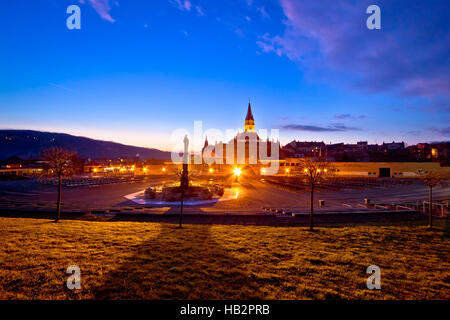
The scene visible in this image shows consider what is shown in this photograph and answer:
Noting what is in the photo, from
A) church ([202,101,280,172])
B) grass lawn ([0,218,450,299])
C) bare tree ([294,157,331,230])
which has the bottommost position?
grass lawn ([0,218,450,299])

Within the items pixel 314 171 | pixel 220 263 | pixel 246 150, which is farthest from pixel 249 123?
pixel 220 263

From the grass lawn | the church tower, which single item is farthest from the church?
the grass lawn

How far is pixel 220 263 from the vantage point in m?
7.17

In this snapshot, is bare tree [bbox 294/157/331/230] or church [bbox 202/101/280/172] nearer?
bare tree [bbox 294/157/331/230]

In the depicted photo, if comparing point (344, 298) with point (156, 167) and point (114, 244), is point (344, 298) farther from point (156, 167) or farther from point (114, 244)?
point (156, 167)

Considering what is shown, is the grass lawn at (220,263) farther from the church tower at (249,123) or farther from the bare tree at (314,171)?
the church tower at (249,123)

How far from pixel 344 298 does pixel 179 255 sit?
5351 millimetres

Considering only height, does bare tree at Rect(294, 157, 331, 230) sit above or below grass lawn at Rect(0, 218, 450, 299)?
above

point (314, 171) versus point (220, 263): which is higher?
point (314, 171)

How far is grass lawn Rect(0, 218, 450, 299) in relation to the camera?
17.4ft

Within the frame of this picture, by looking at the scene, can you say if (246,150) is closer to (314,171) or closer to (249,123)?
(249,123)

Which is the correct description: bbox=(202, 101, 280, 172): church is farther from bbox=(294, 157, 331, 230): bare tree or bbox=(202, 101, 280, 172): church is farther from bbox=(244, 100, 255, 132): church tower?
bbox=(294, 157, 331, 230): bare tree
